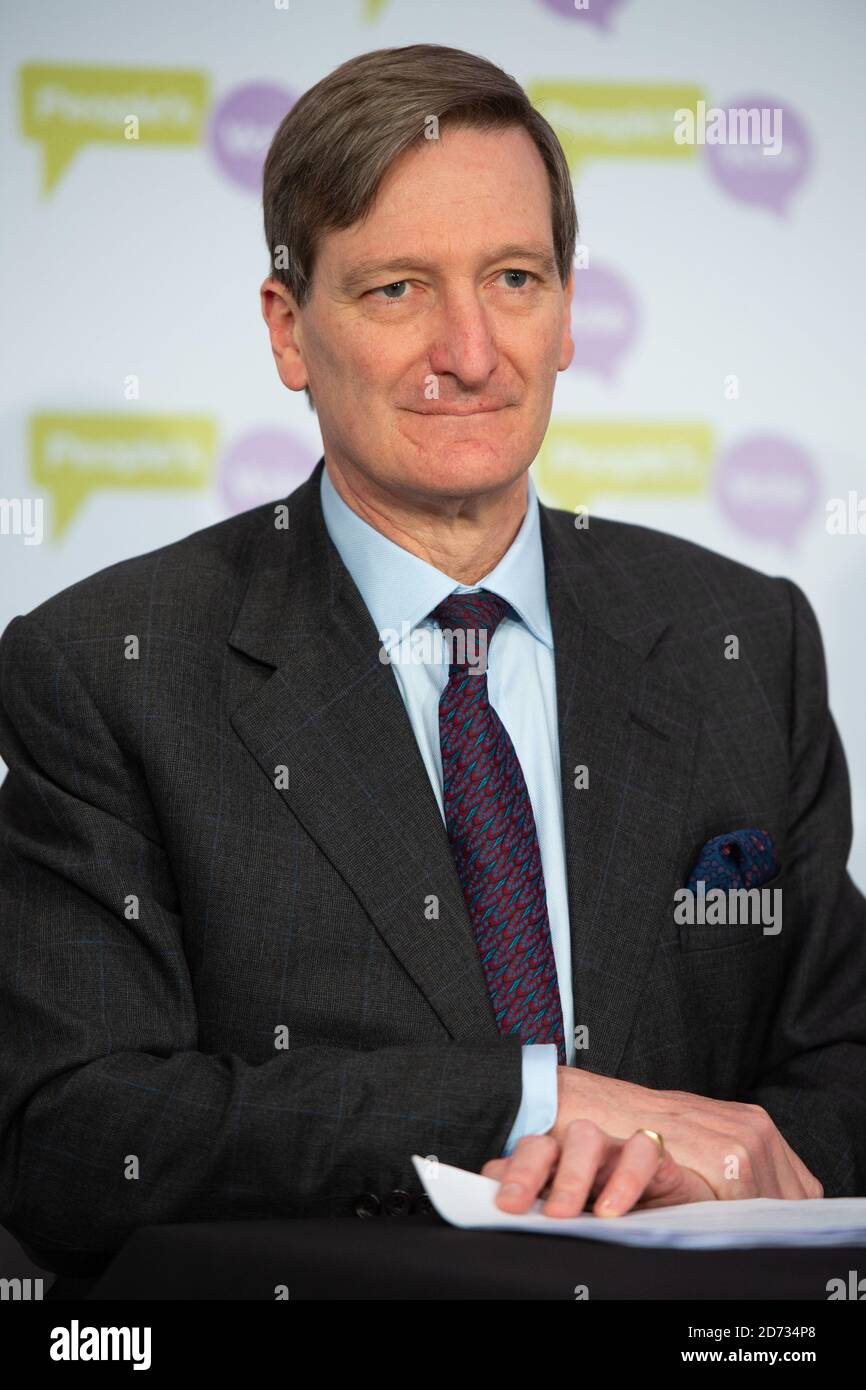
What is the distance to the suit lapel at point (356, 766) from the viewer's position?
191cm

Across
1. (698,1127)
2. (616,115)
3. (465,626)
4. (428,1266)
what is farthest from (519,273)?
(616,115)

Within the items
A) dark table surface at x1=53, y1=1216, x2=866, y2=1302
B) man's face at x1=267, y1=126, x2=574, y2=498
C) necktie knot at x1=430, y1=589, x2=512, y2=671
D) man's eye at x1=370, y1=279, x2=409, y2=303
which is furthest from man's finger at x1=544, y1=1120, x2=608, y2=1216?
man's eye at x1=370, y1=279, x2=409, y2=303

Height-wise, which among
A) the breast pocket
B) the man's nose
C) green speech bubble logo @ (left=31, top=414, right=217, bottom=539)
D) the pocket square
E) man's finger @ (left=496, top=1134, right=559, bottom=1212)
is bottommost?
man's finger @ (left=496, top=1134, right=559, bottom=1212)

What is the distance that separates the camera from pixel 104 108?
3.38 m

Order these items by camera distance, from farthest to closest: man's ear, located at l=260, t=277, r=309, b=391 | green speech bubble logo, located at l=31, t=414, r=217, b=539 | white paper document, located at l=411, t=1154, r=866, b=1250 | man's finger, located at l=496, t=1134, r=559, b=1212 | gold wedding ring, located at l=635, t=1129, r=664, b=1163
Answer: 1. green speech bubble logo, located at l=31, t=414, r=217, b=539
2. man's ear, located at l=260, t=277, r=309, b=391
3. gold wedding ring, located at l=635, t=1129, r=664, b=1163
4. man's finger, located at l=496, t=1134, r=559, b=1212
5. white paper document, located at l=411, t=1154, r=866, b=1250

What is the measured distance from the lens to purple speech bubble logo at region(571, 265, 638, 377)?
11.6 ft

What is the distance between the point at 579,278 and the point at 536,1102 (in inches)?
88.6

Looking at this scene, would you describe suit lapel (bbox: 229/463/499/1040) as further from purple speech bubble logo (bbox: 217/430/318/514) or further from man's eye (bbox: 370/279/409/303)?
purple speech bubble logo (bbox: 217/430/318/514)

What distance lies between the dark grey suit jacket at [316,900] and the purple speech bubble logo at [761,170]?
157cm

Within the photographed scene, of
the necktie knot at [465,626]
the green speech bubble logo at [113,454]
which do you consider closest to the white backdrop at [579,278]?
the green speech bubble logo at [113,454]

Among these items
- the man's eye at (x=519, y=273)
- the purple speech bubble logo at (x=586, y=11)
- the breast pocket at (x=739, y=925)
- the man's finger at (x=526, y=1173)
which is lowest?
the man's finger at (x=526, y=1173)

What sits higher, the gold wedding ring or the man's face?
the man's face

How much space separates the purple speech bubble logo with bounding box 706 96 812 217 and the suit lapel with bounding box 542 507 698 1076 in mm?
1517

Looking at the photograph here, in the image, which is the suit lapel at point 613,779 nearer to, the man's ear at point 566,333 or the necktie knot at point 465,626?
the necktie knot at point 465,626
